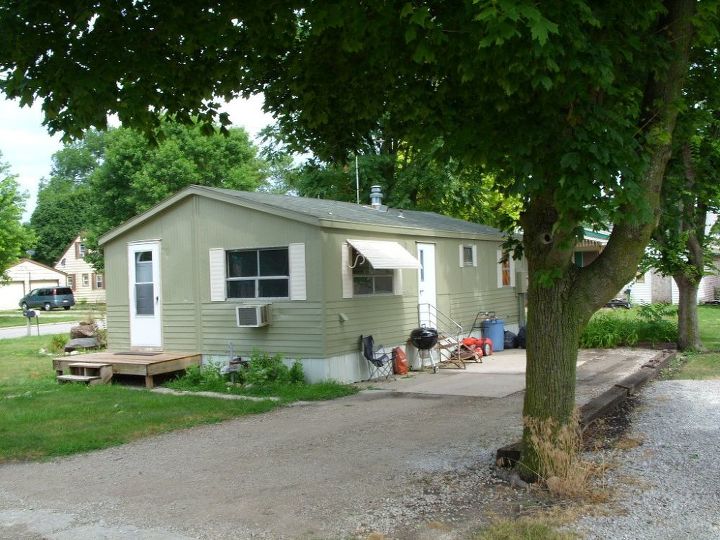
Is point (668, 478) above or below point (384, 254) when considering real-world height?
below

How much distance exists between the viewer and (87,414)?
29.9ft

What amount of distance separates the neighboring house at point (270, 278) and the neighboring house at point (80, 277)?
38.4 m

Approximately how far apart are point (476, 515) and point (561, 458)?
33.0 inches

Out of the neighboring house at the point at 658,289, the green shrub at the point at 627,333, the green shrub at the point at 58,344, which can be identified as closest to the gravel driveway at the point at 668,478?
the green shrub at the point at 627,333

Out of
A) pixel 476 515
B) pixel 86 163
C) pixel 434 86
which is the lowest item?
pixel 476 515

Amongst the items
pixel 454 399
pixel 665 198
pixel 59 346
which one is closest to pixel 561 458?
pixel 665 198

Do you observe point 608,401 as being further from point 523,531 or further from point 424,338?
point 424,338

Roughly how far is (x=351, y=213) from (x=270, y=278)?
235 cm

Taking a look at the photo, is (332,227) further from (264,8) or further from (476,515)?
(476,515)

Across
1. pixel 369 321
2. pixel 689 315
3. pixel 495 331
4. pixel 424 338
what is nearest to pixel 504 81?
pixel 369 321

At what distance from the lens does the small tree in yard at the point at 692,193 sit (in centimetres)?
660

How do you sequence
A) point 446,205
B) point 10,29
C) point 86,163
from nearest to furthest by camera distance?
point 10,29
point 446,205
point 86,163

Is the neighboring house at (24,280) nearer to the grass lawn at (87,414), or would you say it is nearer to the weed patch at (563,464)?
the grass lawn at (87,414)

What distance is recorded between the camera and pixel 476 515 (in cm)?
493
